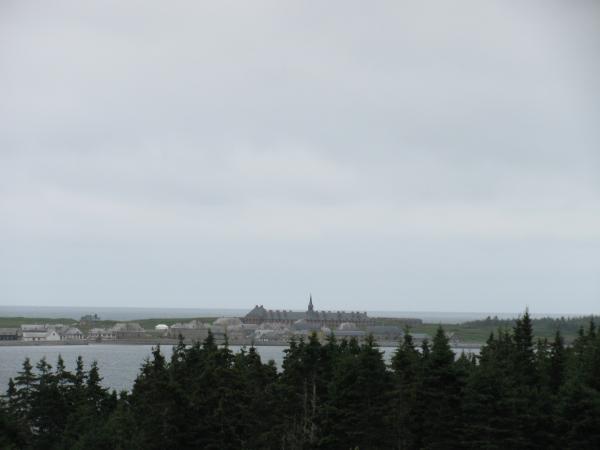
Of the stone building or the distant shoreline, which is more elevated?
the stone building

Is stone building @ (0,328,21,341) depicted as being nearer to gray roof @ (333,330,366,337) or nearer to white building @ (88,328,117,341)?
white building @ (88,328,117,341)

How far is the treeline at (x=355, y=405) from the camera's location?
2552cm

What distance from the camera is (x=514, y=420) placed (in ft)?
82.4

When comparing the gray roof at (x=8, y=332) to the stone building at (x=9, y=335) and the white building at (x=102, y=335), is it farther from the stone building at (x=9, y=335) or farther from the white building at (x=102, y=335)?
the white building at (x=102, y=335)

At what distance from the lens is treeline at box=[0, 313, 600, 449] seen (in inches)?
1005

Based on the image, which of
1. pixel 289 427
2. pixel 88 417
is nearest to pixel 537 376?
pixel 289 427

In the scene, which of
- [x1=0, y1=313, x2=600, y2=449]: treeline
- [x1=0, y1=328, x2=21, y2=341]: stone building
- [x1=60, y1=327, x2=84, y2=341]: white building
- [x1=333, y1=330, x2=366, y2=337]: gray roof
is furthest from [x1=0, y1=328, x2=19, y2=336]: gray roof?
[x1=0, y1=313, x2=600, y2=449]: treeline

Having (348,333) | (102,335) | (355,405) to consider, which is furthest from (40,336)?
(355,405)

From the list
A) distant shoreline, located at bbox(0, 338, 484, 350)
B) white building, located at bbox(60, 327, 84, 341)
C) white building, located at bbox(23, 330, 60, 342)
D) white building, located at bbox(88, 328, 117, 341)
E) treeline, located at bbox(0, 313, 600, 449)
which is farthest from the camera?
white building, located at bbox(88, 328, 117, 341)

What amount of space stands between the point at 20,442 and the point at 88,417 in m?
2.97

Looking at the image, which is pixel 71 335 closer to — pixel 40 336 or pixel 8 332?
pixel 40 336

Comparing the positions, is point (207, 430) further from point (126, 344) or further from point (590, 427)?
point (126, 344)

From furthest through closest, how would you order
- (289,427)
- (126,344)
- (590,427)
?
1. (126,344)
2. (289,427)
3. (590,427)

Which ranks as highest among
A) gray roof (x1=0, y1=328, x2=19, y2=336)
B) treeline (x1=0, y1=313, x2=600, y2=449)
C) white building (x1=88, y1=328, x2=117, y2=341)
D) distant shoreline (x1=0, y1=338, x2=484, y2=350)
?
treeline (x1=0, y1=313, x2=600, y2=449)
